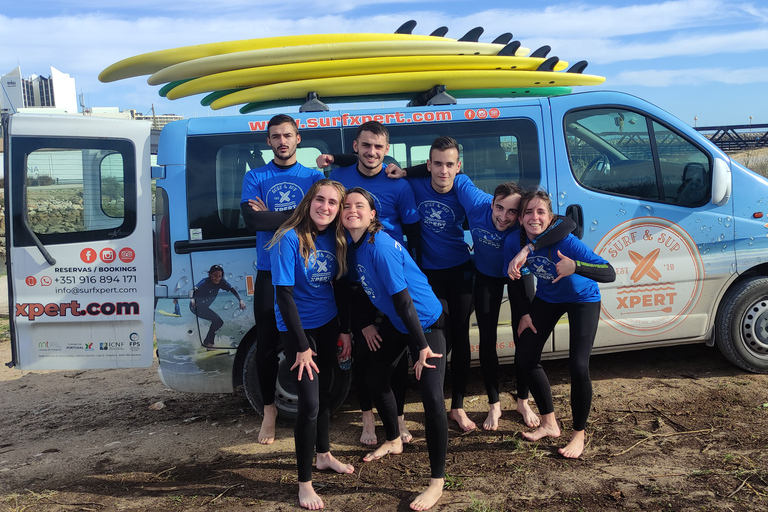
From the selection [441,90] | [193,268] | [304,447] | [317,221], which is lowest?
[304,447]

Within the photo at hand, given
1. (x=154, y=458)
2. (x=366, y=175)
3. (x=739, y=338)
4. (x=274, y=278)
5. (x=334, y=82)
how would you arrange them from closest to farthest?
(x=274, y=278) → (x=366, y=175) → (x=154, y=458) → (x=334, y=82) → (x=739, y=338)

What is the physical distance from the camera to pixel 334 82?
14.7 feet

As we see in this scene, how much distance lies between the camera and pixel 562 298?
370 centimetres

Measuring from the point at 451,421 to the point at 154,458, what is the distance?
79.6 inches

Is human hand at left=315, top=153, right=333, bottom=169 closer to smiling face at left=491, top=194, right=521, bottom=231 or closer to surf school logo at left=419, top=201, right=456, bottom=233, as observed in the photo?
surf school logo at left=419, top=201, right=456, bottom=233

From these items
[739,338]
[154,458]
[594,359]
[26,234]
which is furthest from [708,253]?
[26,234]

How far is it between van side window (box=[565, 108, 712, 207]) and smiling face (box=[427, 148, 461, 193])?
1.14m

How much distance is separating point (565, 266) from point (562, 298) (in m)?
0.30

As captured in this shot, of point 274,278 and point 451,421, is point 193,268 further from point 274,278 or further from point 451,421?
point 451,421

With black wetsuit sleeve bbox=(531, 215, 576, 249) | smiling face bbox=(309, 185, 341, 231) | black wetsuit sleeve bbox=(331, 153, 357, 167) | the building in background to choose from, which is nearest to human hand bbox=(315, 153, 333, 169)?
→ black wetsuit sleeve bbox=(331, 153, 357, 167)

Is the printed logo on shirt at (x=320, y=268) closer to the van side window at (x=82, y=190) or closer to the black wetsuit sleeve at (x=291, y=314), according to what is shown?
the black wetsuit sleeve at (x=291, y=314)

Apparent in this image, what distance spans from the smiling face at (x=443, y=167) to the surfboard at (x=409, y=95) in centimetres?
117

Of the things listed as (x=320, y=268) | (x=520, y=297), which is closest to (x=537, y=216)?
(x=520, y=297)

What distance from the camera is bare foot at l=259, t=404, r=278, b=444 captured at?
164 inches
